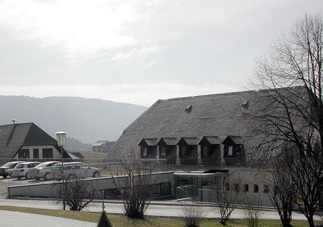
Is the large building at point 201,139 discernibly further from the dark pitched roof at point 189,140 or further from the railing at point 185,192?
the railing at point 185,192

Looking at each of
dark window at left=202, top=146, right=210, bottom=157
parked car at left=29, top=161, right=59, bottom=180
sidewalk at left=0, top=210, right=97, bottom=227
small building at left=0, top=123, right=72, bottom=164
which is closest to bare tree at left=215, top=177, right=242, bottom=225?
sidewalk at left=0, top=210, right=97, bottom=227

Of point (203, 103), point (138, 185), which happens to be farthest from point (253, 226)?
point (203, 103)

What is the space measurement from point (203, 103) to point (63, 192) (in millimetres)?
34253

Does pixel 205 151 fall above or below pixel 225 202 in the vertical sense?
above

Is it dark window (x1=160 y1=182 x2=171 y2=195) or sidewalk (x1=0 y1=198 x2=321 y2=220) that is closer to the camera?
sidewalk (x1=0 y1=198 x2=321 y2=220)

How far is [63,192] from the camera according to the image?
22.4 m

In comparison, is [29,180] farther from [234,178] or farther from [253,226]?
[253,226]

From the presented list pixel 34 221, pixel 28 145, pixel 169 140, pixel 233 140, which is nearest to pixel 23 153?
pixel 28 145

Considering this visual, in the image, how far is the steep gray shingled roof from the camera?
155ft

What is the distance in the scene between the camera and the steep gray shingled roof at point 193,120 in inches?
1865

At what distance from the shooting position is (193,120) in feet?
170

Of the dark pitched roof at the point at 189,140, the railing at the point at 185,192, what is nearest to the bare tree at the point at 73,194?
the railing at the point at 185,192

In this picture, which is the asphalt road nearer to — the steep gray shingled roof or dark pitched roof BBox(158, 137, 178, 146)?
the steep gray shingled roof

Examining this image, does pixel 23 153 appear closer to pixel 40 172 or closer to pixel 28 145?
pixel 28 145
